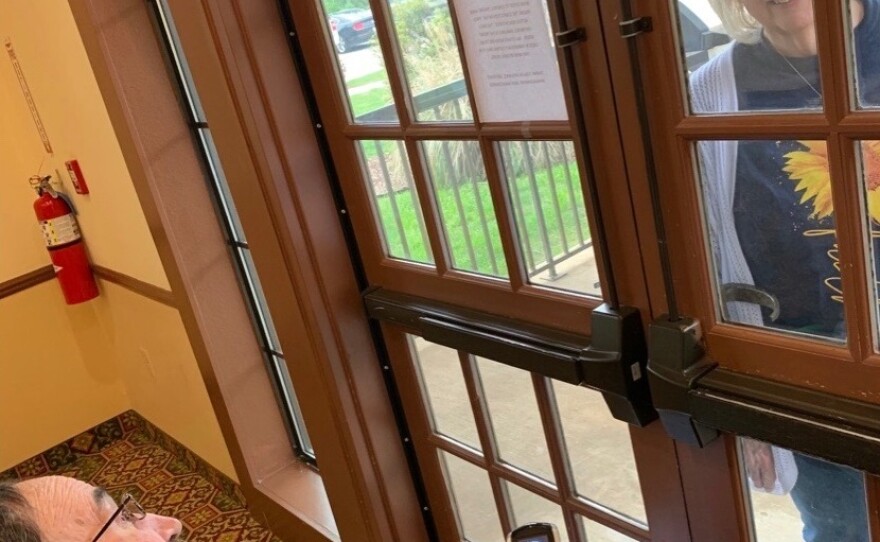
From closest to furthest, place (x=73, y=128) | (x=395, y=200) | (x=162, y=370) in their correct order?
(x=395, y=200) < (x=73, y=128) < (x=162, y=370)

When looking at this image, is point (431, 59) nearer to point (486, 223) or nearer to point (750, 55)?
point (486, 223)

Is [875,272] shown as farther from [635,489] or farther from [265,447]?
[265,447]

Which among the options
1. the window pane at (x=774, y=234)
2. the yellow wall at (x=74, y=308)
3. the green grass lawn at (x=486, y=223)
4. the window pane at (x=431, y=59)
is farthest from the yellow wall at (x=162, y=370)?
the window pane at (x=774, y=234)

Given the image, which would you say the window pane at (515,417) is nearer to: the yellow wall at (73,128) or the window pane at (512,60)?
the window pane at (512,60)

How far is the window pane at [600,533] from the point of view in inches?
→ 68.1

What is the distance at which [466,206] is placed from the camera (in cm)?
170

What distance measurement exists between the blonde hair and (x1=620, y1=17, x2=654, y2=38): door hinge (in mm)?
88

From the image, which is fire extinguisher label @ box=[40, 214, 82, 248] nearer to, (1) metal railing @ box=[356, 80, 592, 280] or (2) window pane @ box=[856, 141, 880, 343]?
(1) metal railing @ box=[356, 80, 592, 280]

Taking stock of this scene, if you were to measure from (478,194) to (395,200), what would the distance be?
0.27 metres

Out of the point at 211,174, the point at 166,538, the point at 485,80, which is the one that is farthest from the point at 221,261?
the point at 485,80

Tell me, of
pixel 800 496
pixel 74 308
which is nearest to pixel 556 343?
pixel 800 496

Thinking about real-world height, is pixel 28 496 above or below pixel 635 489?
above

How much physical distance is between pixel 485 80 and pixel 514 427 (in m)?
0.77

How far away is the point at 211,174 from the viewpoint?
8.86 feet
